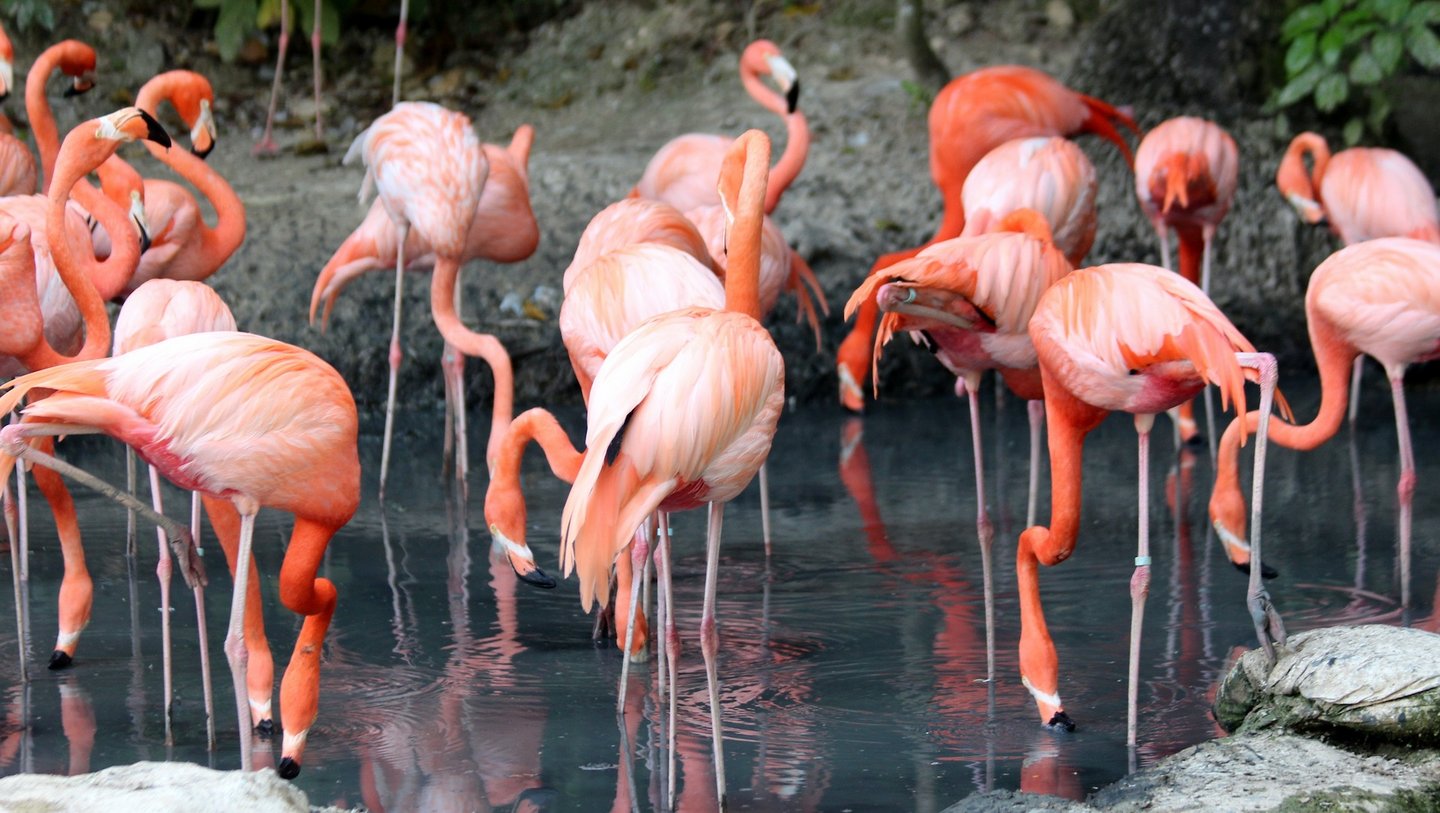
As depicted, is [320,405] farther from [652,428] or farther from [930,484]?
[930,484]

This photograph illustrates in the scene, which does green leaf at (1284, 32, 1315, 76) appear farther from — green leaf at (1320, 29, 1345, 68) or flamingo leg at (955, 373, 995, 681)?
flamingo leg at (955, 373, 995, 681)

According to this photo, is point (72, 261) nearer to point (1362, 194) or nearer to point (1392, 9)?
point (1362, 194)

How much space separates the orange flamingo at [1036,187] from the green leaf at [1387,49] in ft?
8.58

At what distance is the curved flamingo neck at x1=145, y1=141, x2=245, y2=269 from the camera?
5.15 meters

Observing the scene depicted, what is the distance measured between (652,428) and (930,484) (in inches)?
126

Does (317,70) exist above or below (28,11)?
below

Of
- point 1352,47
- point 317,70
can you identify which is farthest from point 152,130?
point 1352,47

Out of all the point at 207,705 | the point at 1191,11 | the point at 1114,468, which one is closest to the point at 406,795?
the point at 207,705

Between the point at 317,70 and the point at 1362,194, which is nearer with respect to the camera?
the point at 1362,194

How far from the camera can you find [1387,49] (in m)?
7.44

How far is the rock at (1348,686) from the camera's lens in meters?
3.00

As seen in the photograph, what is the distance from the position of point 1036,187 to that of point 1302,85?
312 cm

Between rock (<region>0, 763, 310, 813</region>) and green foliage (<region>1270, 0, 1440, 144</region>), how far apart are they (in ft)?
21.0

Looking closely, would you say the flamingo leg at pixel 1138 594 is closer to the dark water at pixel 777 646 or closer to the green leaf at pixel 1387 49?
the dark water at pixel 777 646
